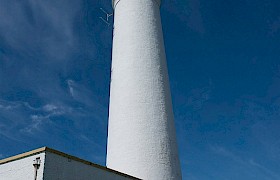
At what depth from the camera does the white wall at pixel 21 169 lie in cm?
717

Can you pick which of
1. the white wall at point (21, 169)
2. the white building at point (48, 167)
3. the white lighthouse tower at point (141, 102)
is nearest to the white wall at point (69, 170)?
the white building at point (48, 167)

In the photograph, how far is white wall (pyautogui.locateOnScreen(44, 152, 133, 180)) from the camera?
7223 mm

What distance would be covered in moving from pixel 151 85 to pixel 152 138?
2.02m

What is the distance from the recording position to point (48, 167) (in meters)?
7.18

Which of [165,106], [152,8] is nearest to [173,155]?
[165,106]

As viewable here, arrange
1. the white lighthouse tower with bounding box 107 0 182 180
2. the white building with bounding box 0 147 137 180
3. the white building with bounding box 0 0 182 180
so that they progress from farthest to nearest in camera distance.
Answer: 1. the white lighthouse tower with bounding box 107 0 182 180
2. the white building with bounding box 0 0 182 180
3. the white building with bounding box 0 147 137 180

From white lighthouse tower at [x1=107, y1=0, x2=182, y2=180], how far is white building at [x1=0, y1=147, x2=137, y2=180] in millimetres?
2600

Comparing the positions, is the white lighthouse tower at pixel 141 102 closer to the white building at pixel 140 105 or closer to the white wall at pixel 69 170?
the white building at pixel 140 105

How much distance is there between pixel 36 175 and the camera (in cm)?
708

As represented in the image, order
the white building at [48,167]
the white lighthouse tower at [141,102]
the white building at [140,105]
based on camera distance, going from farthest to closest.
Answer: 1. the white lighthouse tower at [141,102]
2. the white building at [140,105]
3. the white building at [48,167]

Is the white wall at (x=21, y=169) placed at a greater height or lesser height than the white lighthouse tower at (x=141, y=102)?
lesser

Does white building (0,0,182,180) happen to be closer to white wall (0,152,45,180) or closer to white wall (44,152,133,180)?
white wall (44,152,133,180)

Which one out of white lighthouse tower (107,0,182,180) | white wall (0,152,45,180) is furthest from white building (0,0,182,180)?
white wall (0,152,45,180)

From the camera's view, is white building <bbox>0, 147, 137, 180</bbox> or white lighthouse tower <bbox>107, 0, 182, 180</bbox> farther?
white lighthouse tower <bbox>107, 0, 182, 180</bbox>
